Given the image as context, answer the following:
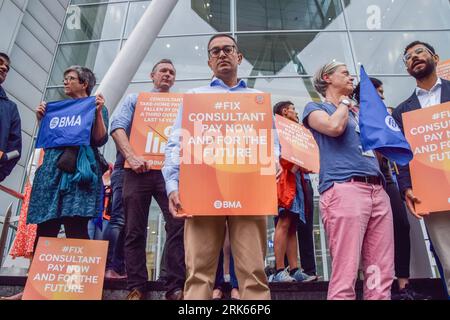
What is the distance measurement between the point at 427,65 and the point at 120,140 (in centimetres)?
228

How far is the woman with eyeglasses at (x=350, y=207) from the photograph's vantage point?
84.5 inches

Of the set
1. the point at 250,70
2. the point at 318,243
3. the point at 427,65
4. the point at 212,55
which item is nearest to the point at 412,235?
the point at 427,65

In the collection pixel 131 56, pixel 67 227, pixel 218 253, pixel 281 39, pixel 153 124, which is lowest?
pixel 218 253

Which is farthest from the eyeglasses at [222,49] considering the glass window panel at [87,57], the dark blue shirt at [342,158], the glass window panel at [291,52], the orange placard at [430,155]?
the glass window panel at [87,57]

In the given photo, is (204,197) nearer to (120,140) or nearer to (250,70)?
(120,140)

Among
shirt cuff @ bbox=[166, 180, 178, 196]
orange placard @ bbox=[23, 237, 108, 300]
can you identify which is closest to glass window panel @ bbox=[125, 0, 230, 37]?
orange placard @ bbox=[23, 237, 108, 300]

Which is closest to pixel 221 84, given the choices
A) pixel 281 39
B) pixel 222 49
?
pixel 222 49

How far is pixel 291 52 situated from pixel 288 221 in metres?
7.20

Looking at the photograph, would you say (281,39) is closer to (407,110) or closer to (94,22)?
(94,22)

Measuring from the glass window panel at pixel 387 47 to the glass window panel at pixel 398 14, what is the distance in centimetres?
27

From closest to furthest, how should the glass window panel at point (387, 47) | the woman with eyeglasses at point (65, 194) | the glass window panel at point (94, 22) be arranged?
the woman with eyeglasses at point (65, 194), the glass window panel at point (387, 47), the glass window panel at point (94, 22)

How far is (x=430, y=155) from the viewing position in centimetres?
249

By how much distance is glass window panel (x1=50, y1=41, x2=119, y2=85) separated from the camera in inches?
411

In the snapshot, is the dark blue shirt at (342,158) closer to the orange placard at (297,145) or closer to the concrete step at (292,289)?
the concrete step at (292,289)
